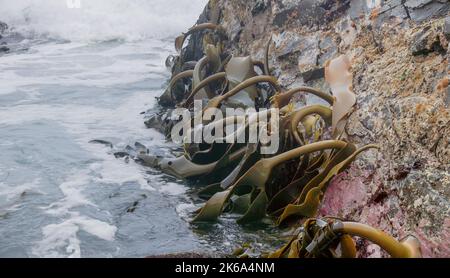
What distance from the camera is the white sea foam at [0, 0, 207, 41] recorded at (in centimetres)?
1365

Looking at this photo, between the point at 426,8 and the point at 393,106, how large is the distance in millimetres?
824

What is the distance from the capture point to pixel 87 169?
431 cm

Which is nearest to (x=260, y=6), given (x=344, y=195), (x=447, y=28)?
(x=447, y=28)

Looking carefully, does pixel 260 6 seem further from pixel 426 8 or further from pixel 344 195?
pixel 344 195

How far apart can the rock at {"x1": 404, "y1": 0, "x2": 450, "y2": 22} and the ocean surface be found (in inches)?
64.3

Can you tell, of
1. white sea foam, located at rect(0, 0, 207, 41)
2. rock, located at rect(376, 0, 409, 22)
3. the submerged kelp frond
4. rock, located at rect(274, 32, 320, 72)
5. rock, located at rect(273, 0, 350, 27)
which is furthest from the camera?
white sea foam, located at rect(0, 0, 207, 41)

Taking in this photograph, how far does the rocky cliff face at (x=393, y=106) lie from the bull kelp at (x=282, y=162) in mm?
101

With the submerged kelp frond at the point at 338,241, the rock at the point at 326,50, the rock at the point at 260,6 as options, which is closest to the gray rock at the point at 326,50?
the rock at the point at 326,50

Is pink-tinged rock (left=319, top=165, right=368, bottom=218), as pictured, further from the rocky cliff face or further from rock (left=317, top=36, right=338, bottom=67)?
rock (left=317, top=36, right=338, bottom=67)

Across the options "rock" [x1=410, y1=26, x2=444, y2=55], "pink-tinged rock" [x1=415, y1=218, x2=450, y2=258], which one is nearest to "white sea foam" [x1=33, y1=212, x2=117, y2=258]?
"pink-tinged rock" [x1=415, y1=218, x2=450, y2=258]

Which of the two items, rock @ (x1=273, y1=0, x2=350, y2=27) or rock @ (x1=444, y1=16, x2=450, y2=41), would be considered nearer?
rock @ (x1=444, y1=16, x2=450, y2=41)

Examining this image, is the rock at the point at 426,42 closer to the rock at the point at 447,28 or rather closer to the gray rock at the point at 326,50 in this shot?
the rock at the point at 447,28

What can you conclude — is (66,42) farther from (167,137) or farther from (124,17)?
(167,137)

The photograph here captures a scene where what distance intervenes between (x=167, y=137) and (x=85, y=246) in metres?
2.21
